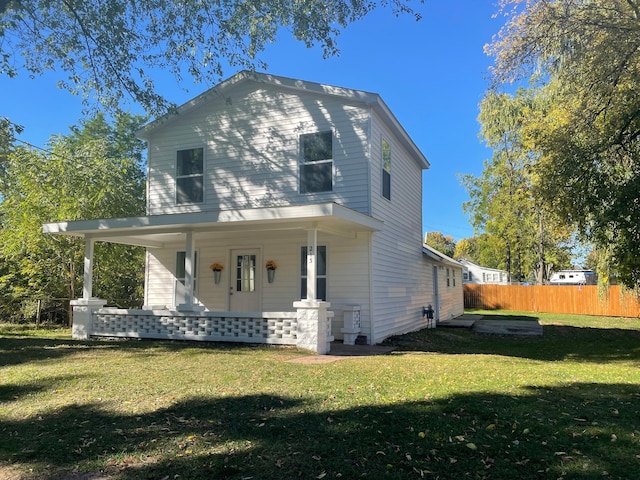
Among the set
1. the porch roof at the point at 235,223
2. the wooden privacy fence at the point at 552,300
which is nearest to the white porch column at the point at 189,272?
the porch roof at the point at 235,223

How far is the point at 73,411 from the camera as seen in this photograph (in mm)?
4645

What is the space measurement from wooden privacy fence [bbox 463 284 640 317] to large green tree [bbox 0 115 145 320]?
65.4 feet

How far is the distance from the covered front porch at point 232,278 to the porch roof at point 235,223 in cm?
2

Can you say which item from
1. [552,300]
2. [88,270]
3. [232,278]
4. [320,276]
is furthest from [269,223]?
[552,300]

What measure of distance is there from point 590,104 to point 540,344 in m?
5.98

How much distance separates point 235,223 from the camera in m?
8.97

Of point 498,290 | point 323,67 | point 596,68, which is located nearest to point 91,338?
point 323,67

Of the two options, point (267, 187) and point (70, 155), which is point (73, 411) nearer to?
point (267, 187)

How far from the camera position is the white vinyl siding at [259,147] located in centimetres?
1013

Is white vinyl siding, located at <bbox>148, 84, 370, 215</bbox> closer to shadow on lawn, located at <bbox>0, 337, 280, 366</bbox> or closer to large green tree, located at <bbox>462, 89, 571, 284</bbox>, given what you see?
shadow on lawn, located at <bbox>0, 337, 280, 366</bbox>

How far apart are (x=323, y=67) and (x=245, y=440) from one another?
35.0 feet

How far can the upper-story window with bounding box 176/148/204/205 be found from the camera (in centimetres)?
1166

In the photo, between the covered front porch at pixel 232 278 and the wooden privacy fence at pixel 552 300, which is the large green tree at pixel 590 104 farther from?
the wooden privacy fence at pixel 552 300

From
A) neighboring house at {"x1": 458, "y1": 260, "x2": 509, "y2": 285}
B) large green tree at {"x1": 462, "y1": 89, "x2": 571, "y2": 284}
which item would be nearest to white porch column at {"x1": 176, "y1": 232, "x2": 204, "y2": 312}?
large green tree at {"x1": 462, "y1": 89, "x2": 571, "y2": 284}
